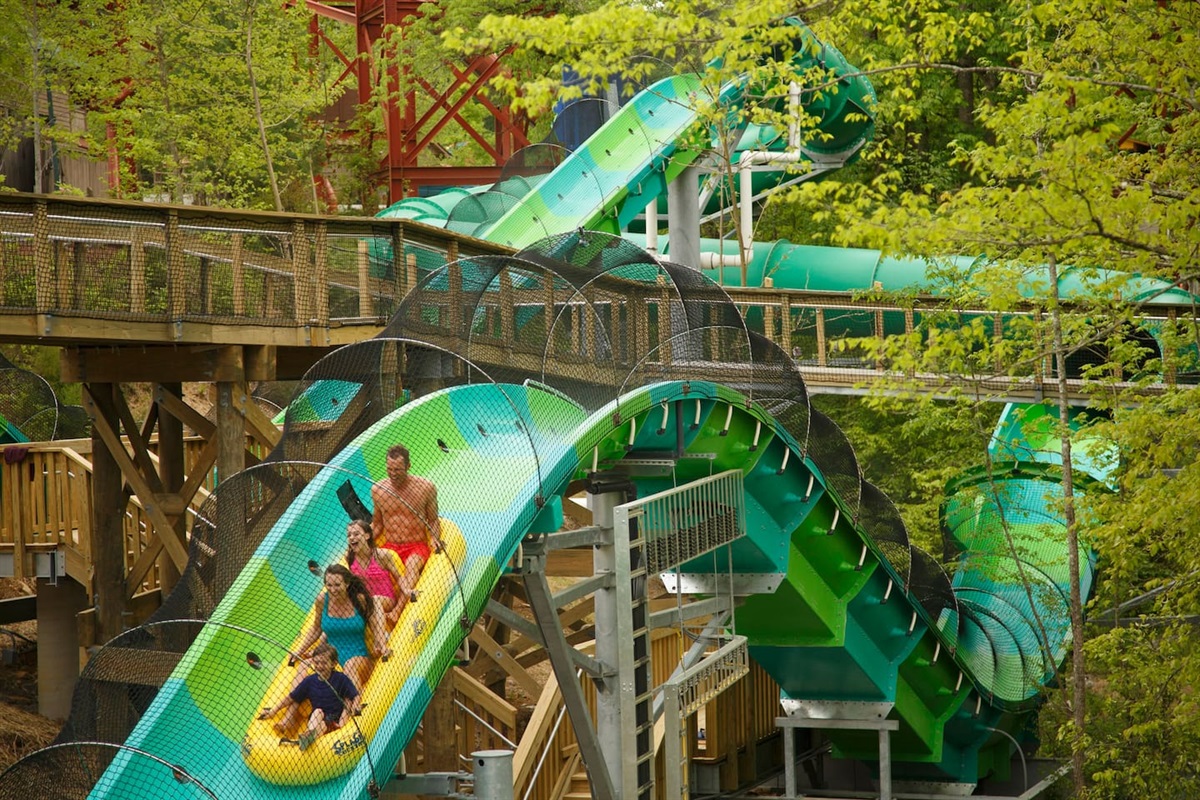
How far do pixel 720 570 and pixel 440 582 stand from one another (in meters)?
5.32

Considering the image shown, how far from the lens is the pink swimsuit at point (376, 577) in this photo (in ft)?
23.8

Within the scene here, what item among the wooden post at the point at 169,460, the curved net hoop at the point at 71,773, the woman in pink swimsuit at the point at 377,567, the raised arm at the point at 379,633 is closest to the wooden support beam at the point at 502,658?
the wooden post at the point at 169,460

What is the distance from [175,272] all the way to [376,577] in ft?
14.4

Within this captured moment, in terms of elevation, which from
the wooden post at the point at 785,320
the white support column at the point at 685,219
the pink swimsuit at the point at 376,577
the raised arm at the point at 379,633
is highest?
the white support column at the point at 685,219

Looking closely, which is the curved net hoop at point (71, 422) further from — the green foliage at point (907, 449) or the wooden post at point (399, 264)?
the green foliage at point (907, 449)

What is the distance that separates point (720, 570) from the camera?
12500 millimetres

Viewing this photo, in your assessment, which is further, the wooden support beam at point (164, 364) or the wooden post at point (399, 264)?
the wooden post at point (399, 264)

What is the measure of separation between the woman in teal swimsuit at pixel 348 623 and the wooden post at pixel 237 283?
4.58m

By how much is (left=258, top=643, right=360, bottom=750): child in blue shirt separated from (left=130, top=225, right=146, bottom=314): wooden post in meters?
4.68

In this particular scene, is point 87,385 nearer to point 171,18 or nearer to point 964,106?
point 171,18

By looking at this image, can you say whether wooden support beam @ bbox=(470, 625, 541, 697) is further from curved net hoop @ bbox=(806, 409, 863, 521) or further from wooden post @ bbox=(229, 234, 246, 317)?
wooden post @ bbox=(229, 234, 246, 317)

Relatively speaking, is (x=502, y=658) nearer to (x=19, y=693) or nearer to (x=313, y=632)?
(x=313, y=632)

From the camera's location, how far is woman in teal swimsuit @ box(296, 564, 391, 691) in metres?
6.95

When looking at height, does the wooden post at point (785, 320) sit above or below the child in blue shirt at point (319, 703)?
above
